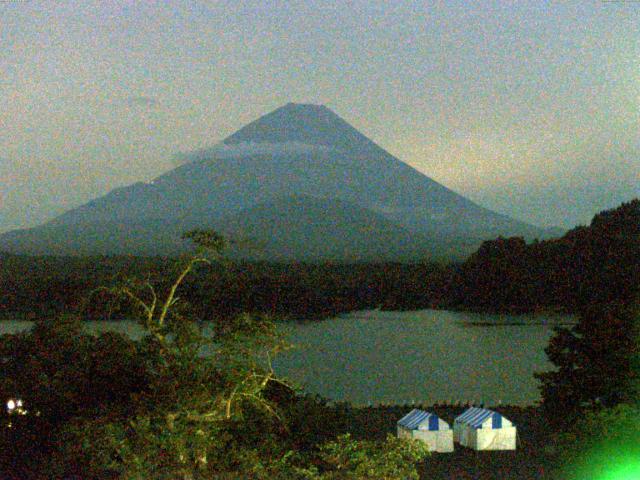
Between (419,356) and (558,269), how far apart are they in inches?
371

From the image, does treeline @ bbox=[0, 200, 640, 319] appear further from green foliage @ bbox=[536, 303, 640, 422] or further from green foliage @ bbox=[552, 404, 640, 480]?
green foliage @ bbox=[552, 404, 640, 480]

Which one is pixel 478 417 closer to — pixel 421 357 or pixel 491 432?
pixel 491 432

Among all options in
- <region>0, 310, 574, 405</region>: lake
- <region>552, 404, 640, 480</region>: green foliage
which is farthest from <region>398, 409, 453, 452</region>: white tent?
<region>0, 310, 574, 405</region>: lake

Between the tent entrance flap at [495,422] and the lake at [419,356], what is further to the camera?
the lake at [419,356]


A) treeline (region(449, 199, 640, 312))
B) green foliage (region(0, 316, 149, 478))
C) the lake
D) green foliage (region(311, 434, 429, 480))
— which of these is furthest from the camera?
treeline (region(449, 199, 640, 312))

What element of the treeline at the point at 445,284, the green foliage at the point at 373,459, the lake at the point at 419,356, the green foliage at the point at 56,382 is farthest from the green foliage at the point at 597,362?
the treeline at the point at 445,284

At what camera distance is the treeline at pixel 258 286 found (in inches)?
1147

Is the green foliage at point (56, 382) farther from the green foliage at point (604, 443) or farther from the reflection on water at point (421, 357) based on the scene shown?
the reflection on water at point (421, 357)

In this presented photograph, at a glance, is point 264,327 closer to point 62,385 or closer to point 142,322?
point 142,322

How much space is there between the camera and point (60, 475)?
660 centimetres

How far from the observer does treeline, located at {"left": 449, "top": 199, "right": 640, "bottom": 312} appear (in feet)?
89.4

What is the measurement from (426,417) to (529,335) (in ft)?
60.3

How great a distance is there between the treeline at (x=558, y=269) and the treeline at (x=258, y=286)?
11.3 ft

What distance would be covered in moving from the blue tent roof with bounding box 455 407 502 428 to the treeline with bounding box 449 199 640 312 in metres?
16.8
